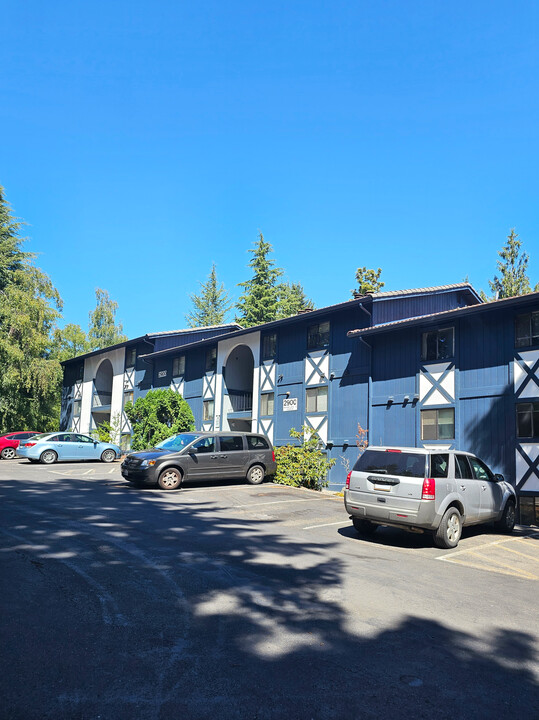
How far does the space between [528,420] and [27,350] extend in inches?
1186

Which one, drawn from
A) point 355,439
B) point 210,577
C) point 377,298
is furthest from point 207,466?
point 210,577

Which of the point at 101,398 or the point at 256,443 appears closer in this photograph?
the point at 256,443

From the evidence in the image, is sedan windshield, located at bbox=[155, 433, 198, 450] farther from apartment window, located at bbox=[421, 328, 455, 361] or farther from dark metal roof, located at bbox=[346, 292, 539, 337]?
apartment window, located at bbox=[421, 328, 455, 361]

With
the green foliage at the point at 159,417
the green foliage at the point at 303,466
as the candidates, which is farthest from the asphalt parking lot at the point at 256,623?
the green foliage at the point at 159,417

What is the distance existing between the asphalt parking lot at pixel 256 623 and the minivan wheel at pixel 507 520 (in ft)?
4.30

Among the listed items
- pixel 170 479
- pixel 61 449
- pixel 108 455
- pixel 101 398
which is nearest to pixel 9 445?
pixel 61 449

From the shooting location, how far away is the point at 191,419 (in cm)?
2881

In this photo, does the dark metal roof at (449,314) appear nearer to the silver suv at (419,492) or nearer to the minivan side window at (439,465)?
the silver suv at (419,492)

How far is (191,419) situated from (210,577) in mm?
22464

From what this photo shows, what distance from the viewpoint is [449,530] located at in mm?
9711

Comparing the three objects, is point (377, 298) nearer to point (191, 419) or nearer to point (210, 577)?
point (191, 419)

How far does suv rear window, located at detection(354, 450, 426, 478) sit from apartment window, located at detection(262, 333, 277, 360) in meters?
14.6

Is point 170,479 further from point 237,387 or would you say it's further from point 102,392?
point 102,392

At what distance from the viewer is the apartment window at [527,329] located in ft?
50.8
